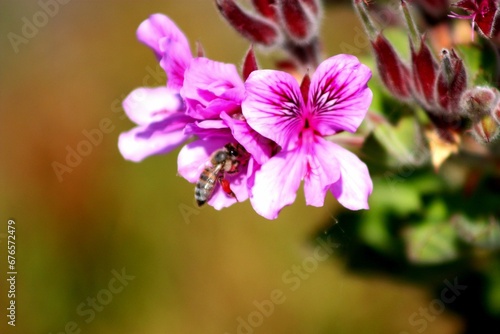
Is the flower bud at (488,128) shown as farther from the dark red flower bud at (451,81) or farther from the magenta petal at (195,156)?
the magenta petal at (195,156)

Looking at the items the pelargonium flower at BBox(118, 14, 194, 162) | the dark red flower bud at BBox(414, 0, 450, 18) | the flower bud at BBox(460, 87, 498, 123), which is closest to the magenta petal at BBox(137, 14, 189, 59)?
the pelargonium flower at BBox(118, 14, 194, 162)

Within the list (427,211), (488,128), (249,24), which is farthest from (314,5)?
(427,211)

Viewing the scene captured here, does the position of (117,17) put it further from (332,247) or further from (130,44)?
(332,247)

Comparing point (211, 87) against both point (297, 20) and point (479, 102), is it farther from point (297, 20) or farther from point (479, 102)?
point (479, 102)

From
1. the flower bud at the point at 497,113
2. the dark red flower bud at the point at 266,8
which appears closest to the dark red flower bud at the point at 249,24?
the dark red flower bud at the point at 266,8

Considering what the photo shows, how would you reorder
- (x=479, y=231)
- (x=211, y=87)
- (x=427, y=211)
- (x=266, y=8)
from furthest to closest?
(x=427, y=211) < (x=479, y=231) < (x=266, y=8) < (x=211, y=87)

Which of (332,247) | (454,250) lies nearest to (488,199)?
(454,250)
